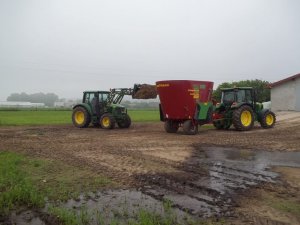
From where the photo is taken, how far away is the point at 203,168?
8547 mm

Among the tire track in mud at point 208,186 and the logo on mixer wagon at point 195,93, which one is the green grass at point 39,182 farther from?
the logo on mixer wagon at point 195,93

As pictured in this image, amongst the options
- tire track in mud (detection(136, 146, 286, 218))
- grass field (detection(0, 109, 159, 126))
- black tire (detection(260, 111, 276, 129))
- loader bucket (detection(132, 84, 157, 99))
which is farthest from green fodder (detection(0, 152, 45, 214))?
grass field (detection(0, 109, 159, 126))

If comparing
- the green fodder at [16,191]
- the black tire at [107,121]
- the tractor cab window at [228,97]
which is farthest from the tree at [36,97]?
the green fodder at [16,191]

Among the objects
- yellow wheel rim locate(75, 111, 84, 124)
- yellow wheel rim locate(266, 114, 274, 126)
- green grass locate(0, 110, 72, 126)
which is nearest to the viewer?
yellow wheel rim locate(266, 114, 274, 126)

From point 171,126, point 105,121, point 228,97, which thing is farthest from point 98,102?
point 228,97

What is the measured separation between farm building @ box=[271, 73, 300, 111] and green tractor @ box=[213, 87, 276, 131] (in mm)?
10507

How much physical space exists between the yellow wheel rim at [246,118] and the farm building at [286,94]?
1179cm

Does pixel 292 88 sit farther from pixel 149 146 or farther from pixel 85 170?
pixel 85 170

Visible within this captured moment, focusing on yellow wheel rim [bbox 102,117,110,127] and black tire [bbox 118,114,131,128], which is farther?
black tire [bbox 118,114,131,128]

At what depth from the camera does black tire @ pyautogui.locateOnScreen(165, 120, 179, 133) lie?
17.0m

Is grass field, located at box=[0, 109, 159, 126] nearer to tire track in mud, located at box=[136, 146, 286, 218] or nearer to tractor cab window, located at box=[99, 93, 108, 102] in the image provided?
tractor cab window, located at box=[99, 93, 108, 102]

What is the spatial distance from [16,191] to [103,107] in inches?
555

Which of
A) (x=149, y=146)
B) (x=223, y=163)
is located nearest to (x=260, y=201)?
(x=223, y=163)

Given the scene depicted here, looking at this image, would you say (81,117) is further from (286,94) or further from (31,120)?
(286,94)
